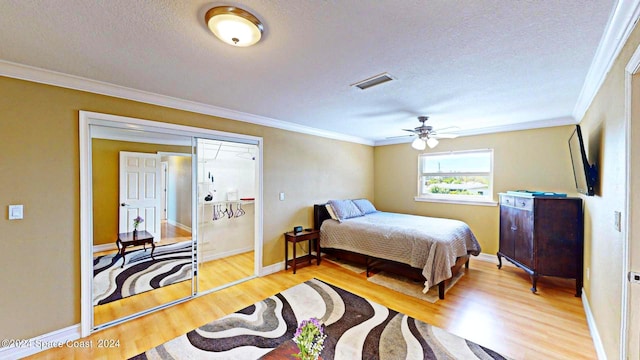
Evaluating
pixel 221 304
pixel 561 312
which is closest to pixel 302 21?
pixel 221 304

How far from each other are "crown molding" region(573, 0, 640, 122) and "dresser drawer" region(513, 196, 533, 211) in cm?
136

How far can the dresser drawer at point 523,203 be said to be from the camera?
3.26 m

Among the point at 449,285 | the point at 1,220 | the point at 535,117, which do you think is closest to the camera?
the point at 1,220

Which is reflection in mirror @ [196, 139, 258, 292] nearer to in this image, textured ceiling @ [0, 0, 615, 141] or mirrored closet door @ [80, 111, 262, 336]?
mirrored closet door @ [80, 111, 262, 336]

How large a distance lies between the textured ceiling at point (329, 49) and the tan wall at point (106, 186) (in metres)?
0.65

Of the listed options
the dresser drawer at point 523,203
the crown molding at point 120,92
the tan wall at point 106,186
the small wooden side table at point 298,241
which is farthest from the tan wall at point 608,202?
the tan wall at point 106,186

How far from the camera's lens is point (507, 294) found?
3121 millimetres

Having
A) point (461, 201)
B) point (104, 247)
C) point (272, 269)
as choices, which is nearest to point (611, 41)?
point (461, 201)

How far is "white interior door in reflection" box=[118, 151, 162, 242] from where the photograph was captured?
8.89ft

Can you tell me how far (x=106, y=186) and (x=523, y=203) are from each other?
16.7ft

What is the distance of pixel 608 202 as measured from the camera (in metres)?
1.85

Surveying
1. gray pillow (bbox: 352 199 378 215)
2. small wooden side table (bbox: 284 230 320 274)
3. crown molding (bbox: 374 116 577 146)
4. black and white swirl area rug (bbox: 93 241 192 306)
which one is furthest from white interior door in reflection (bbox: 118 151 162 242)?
crown molding (bbox: 374 116 577 146)

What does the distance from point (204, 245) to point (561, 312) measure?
4748 mm

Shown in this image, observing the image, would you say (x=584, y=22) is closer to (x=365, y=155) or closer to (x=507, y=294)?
(x=507, y=294)
